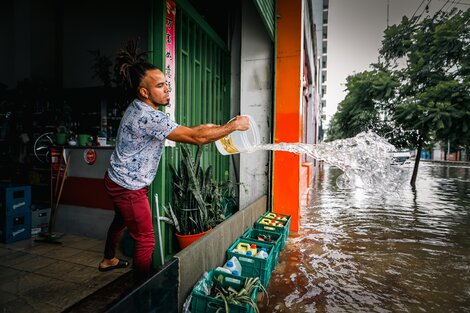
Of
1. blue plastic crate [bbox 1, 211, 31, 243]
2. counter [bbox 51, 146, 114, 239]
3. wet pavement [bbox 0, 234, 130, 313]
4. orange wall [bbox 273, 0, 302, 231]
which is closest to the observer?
wet pavement [bbox 0, 234, 130, 313]

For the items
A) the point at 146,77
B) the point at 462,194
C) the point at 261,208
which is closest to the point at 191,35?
the point at 146,77

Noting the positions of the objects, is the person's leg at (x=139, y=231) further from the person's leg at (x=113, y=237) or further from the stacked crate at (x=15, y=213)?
the stacked crate at (x=15, y=213)

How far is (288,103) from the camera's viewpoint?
4.74m

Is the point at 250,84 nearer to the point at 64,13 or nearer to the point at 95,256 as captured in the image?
the point at 95,256

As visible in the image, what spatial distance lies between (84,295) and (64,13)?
8612mm

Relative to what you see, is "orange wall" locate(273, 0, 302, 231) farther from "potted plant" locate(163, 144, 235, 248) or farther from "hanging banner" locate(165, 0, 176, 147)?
"hanging banner" locate(165, 0, 176, 147)

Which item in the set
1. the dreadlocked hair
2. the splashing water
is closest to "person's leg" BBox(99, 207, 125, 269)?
the dreadlocked hair

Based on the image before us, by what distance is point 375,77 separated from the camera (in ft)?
33.7

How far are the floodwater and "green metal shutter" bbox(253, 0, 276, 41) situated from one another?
3.49m

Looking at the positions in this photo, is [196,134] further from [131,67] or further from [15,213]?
[15,213]

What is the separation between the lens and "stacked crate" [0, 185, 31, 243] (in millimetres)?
3747

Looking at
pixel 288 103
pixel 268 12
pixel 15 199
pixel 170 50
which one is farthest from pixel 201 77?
pixel 15 199

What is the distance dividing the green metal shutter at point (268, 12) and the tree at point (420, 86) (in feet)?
21.1

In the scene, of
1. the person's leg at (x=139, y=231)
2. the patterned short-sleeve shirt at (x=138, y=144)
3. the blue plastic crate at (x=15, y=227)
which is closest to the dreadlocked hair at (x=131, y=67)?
the patterned short-sleeve shirt at (x=138, y=144)
